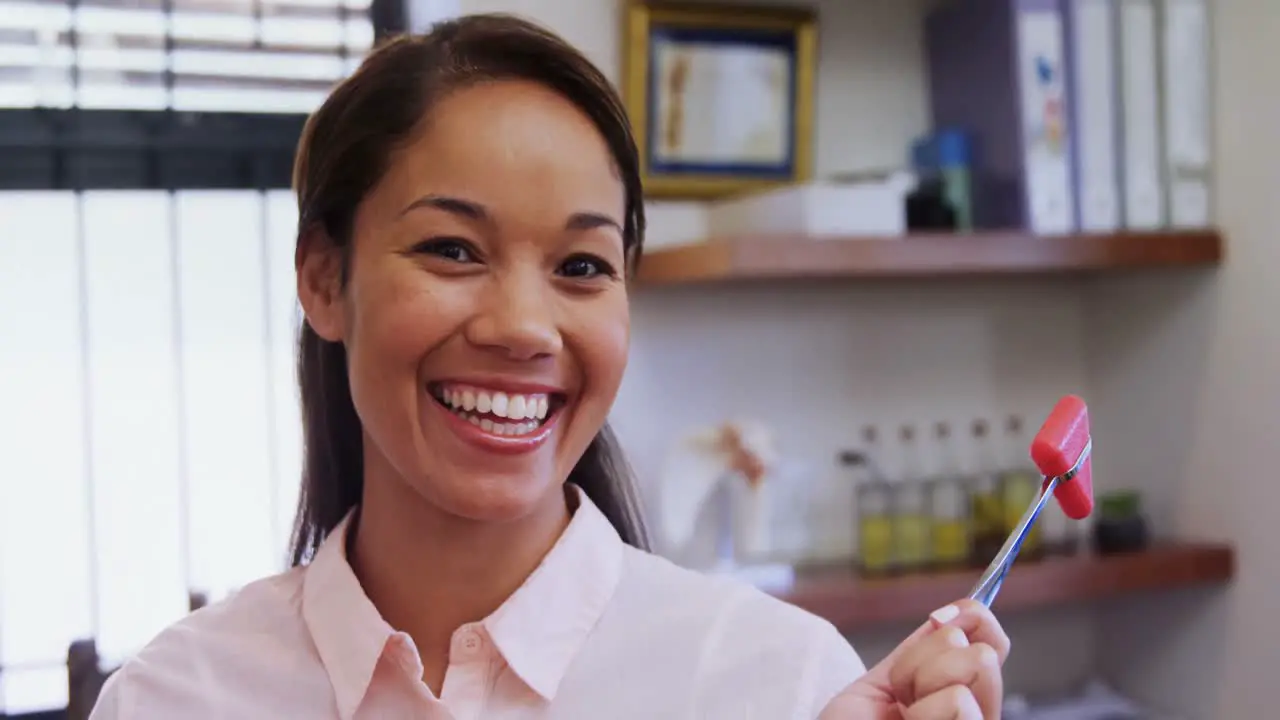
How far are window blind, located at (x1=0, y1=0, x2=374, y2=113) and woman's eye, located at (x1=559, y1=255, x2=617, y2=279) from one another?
1096 millimetres

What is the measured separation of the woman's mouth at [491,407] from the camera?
0.83m

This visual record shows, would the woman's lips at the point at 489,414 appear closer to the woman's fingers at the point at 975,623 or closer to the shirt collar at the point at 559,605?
the shirt collar at the point at 559,605

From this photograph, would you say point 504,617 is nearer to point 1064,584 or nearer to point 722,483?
point 722,483

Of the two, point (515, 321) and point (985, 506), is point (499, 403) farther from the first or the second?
point (985, 506)

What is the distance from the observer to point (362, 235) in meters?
0.89

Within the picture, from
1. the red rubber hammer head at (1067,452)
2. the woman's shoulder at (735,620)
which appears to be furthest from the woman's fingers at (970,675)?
the woman's shoulder at (735,620)

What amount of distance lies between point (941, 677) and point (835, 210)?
1.03 metres

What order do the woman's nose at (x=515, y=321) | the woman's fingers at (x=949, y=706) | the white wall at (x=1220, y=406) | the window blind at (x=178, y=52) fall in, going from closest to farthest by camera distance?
the woman's fingers at (x=949, y=706) < the woman's nose at (x=515, y=321) < the white wall at (x=1220, y=406) < the window blind at (x=178, y=52)

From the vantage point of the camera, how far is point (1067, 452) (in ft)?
2.44

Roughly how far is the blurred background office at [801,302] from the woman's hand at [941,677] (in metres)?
0.92

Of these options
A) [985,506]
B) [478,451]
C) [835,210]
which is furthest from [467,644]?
[985,506]

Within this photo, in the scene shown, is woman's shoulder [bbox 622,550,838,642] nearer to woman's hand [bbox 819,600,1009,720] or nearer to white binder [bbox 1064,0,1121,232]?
woman's hand [bbox 819,600,1009,720]

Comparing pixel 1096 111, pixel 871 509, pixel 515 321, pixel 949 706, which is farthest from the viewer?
pixel 871 509

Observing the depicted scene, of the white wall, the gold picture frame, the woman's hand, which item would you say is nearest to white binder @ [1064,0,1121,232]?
the white wall
